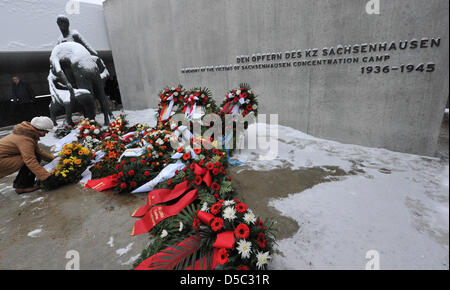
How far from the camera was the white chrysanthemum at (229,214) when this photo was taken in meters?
1.85

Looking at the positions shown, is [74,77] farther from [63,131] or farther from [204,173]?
[204,173]

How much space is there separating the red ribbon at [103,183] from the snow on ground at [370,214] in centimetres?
200

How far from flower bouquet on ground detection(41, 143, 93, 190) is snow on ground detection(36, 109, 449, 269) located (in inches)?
108

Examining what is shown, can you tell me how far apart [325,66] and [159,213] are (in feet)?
13.7

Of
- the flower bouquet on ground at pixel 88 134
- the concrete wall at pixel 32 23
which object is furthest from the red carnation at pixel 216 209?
the concrete wall at pixel 32 23

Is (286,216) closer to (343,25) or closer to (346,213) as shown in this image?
(346,213)

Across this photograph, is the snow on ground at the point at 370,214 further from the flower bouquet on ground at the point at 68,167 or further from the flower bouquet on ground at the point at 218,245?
the flower bouquet on ground at the point at 68,167

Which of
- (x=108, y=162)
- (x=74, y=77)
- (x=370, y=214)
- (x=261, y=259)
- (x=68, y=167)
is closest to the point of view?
(x=261, y=259)

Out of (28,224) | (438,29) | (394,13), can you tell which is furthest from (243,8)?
(28,224)

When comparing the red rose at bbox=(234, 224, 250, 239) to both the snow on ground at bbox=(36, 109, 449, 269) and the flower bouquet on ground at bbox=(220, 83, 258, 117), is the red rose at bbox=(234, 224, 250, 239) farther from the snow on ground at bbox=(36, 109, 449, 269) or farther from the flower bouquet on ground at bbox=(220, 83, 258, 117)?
the flower bouquet on ground at bbox=(220, 83, 258, 117)

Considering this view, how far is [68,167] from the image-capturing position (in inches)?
142

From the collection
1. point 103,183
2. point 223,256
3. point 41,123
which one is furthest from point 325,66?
point 41,123

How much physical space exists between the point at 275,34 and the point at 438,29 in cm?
285

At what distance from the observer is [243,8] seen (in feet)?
18.5
